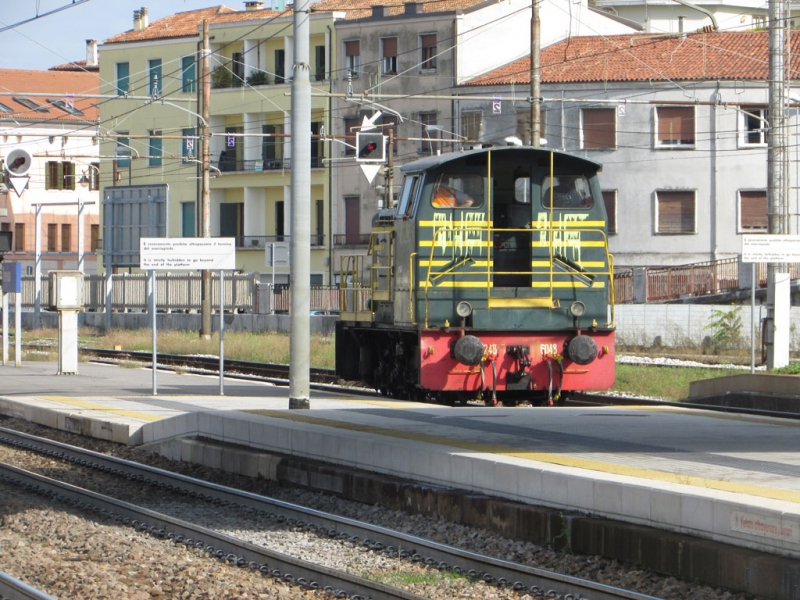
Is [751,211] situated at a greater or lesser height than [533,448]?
greater

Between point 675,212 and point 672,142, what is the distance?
9.25 feet

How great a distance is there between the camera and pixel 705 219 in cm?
4597

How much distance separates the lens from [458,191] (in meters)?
16.1

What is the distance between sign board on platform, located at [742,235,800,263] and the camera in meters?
19.4

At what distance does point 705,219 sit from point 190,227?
27.0 m

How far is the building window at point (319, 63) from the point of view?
55250 millimetres

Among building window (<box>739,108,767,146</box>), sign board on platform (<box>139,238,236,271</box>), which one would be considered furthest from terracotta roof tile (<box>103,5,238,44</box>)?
sign board on platform (<box>139,238,236,271</box>)

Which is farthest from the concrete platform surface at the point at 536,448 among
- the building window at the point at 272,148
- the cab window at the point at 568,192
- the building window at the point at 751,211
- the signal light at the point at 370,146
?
the building window at the point at 272,148

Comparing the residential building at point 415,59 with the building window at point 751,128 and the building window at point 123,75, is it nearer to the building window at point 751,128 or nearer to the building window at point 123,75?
the building window at point 751,128

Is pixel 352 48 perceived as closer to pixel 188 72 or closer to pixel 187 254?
pixel 188 72

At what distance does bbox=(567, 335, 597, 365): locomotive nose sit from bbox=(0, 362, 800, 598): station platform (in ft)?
2.95

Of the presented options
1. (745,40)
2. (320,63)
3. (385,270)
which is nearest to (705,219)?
(745,40)

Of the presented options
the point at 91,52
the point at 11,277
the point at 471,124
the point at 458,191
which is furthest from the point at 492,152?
the point at 91,52

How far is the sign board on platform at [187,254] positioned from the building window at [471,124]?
31.1 meters
